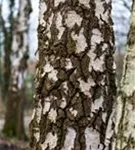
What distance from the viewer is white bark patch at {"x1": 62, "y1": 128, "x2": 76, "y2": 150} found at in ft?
11.5

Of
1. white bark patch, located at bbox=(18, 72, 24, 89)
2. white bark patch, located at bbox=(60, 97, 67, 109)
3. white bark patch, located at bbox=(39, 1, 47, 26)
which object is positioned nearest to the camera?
white bark patch, located at bbox=(60, 97, 67, 109)

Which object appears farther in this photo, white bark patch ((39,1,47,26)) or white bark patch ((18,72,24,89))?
white bark patch ((18,72,24,89))

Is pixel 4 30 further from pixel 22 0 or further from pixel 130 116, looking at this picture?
pixel 130 116

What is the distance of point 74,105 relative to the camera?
3.50 meters

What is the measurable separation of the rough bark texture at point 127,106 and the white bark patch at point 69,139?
0.84 metres

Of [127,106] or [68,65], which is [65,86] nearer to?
[68,65]

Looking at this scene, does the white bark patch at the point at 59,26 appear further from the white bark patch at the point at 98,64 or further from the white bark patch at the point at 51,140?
the white bark patch at the point at 51,140

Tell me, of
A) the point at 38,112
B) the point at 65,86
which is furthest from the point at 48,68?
the point at 38,112

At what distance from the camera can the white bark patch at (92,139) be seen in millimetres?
3529

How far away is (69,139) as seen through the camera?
11.5ft

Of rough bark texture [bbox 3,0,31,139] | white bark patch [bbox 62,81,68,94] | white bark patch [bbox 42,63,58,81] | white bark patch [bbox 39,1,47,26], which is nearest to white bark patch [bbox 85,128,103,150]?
white bark patch [bbox 62,81,68,94]

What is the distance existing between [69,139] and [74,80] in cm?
34

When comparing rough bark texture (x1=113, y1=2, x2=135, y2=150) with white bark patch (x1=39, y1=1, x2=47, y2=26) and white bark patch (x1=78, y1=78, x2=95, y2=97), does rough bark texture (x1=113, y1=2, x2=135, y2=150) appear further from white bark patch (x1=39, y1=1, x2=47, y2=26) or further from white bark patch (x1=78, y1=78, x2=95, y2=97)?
white bark patch (x1=39, y1=1, x2=47, y2=26)

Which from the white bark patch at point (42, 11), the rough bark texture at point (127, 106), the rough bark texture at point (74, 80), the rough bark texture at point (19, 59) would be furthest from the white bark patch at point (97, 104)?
the rough bark texture at point (19, 59)
